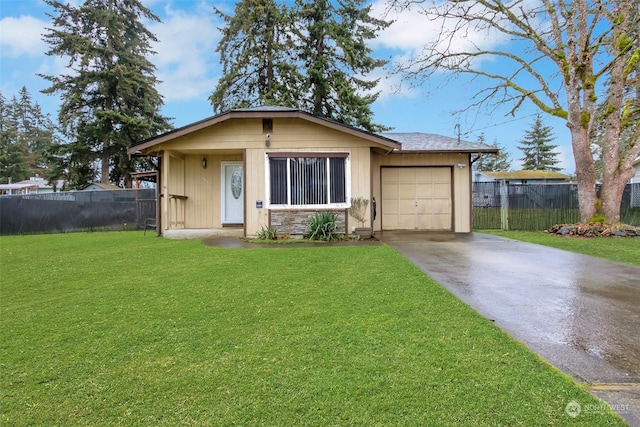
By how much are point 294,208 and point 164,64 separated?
890 inches

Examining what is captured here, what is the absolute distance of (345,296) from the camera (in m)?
3.95

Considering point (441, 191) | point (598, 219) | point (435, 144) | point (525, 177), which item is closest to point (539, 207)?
point (598, 219)

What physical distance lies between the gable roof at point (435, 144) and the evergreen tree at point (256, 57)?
354 inches

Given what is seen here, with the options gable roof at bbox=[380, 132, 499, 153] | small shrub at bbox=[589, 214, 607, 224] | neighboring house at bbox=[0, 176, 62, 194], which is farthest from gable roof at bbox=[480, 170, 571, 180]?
neighboring house at bbox=[0, 176, 62, 194]

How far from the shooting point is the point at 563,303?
3.79m

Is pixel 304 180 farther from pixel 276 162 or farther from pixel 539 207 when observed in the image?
pixel 539 207

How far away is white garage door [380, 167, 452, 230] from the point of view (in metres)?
11.2

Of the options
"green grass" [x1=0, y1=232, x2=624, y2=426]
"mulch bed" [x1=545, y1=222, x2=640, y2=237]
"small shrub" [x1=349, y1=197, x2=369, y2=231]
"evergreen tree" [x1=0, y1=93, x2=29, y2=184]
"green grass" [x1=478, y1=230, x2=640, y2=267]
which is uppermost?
"evergreen tree" [x1=0, y1=93, x2=29, y2=184]

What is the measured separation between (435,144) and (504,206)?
361cm

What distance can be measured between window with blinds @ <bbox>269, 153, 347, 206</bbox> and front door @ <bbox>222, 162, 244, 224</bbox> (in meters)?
2.01

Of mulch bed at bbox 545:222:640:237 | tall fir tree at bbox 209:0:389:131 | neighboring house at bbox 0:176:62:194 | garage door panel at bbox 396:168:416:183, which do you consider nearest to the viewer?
mulch bed at bbox 545:222:640:237

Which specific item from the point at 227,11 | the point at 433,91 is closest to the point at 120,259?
the point at 433,91

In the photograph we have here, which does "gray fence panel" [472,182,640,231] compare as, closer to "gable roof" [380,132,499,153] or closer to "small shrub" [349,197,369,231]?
"gable roof" [380,132,499,153]

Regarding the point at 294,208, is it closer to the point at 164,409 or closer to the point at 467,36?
the point at 164,409
